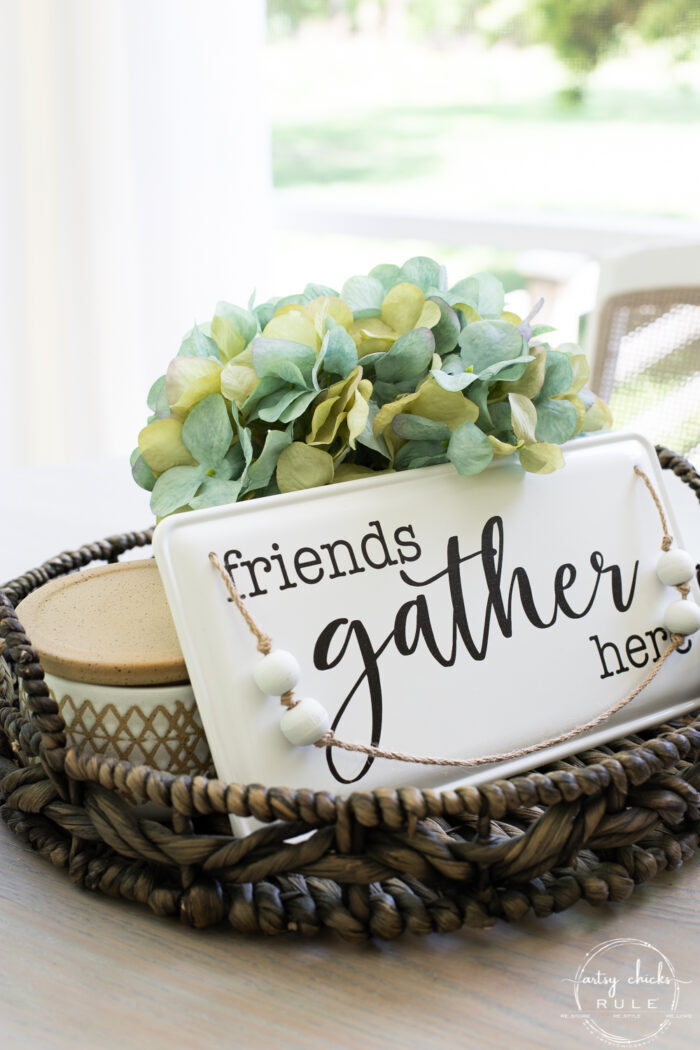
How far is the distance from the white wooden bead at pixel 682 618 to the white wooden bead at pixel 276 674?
0.25 metres

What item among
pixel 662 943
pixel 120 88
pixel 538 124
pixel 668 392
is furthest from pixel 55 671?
pixel 538 124

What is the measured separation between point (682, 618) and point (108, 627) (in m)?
0.33

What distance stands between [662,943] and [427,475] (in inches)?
10.4

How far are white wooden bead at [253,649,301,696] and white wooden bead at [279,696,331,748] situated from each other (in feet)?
0.04

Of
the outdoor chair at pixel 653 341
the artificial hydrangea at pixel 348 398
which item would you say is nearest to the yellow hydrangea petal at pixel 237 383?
the artificial hydrangea at pixel 348 398

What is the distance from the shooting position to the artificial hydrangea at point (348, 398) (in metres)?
0.53

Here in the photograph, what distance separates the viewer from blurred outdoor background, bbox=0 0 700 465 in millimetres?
2188

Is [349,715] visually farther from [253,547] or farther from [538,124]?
[538,124]

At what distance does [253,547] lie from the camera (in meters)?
0.48

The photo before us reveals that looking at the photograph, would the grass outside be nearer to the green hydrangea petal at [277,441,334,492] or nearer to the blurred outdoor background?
the blurred outdoor background

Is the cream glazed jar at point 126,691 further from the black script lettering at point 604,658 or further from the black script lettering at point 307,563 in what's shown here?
the black script lettering at point 604,658

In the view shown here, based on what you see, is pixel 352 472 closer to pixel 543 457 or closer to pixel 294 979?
pixel 543 457

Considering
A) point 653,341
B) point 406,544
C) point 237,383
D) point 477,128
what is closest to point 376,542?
point 406,544

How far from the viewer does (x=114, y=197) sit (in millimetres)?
2283
